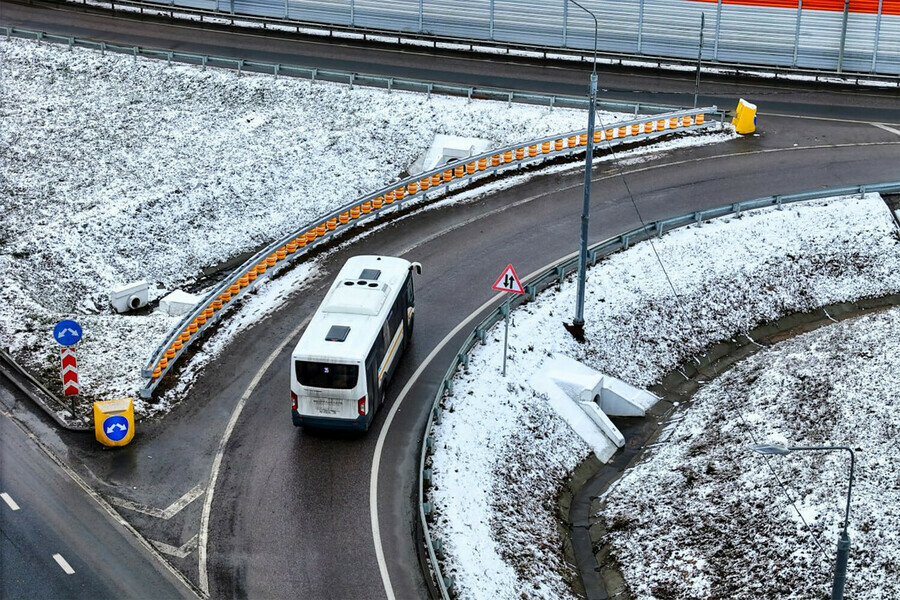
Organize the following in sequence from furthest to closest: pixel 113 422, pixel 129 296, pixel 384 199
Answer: pixel 384 199 → pixel 129 296 → pixel 113 422

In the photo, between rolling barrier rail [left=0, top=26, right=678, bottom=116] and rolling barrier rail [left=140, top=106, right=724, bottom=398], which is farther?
rolling barrier rail [left=0, top=26, right=678, bottom=116]

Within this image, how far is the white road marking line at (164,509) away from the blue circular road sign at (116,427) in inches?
81.7

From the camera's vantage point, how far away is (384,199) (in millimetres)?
41000

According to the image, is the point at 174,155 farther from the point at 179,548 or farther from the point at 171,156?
the point at 179,548

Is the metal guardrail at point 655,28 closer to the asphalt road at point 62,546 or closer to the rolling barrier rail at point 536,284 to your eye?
the rolling barrier rail at point 536,284

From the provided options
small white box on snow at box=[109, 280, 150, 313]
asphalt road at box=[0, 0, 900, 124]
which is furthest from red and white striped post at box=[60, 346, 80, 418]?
asphalt road at box=[0, 0, 900, 124]

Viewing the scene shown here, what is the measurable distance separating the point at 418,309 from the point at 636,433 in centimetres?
777

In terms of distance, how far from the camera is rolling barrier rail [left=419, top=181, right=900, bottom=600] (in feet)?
82.1

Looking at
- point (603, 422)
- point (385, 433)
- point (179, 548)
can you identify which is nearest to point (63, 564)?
point (179, 548)

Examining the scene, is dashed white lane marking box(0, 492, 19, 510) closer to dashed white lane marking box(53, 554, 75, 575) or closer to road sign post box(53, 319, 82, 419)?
dashed white lane marking box(53, 554, 75, 575)

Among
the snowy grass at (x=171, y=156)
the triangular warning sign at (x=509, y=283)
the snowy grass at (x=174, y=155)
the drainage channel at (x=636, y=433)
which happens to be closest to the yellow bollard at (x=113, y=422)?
the triangular warning sign at (x=509, y=283)

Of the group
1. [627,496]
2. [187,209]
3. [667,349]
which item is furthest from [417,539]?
[187,209]

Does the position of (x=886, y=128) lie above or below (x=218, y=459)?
above

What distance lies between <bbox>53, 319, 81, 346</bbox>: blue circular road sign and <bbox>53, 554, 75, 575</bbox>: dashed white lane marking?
5983 millimetres
